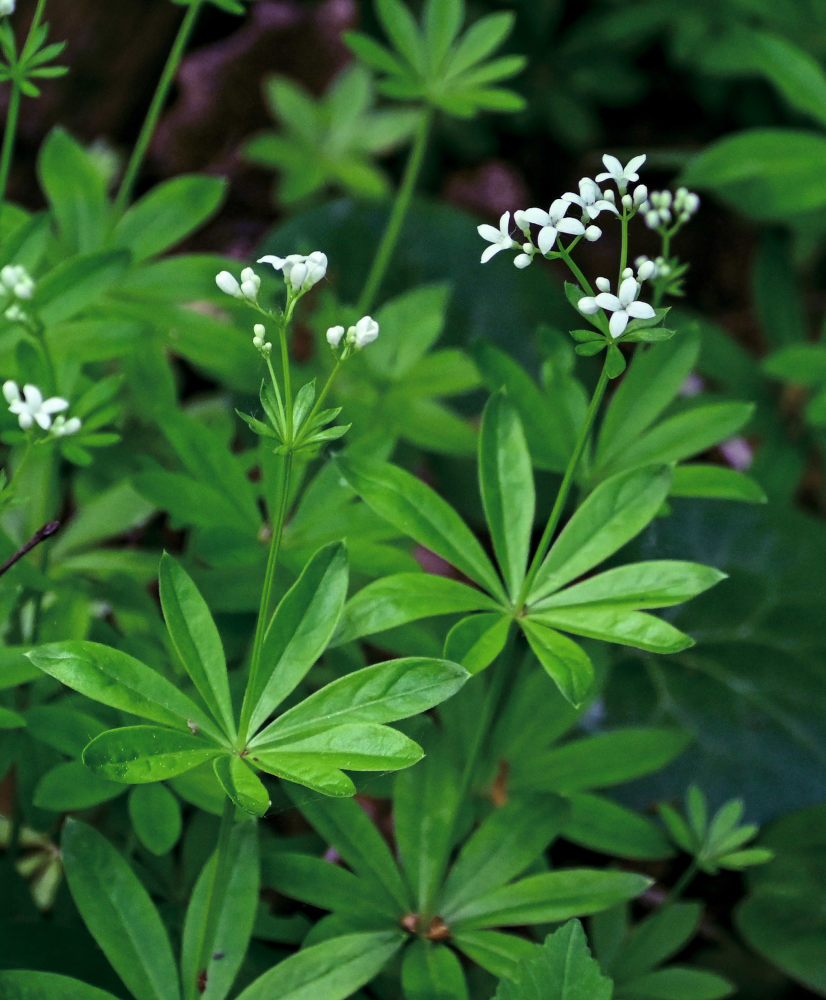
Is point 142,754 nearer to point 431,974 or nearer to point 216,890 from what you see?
point 216,890

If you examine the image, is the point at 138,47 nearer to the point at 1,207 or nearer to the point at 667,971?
the point at 1,207

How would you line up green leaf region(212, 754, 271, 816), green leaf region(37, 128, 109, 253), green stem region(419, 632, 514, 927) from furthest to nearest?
green leaf region(37, 128, 109, 253)
green stem region(419, 632, 514, 927)
green leaf region(212, 754, 271, 816)

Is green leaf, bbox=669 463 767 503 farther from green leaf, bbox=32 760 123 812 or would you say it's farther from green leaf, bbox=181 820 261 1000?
green leaf, bbox=32 760 123 812

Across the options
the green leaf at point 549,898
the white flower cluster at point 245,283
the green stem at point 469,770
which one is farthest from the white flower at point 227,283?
the green leaf at point 549,898

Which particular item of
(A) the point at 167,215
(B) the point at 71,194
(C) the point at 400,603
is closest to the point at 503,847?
(C) the point at 400,603

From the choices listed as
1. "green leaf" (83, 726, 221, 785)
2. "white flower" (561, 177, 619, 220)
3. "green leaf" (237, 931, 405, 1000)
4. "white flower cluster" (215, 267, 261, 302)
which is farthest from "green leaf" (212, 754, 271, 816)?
"white flower" (561, 177, 619, 220)

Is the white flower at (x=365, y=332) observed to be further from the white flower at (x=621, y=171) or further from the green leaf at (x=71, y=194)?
the green leaf at (x=71, y=194)
